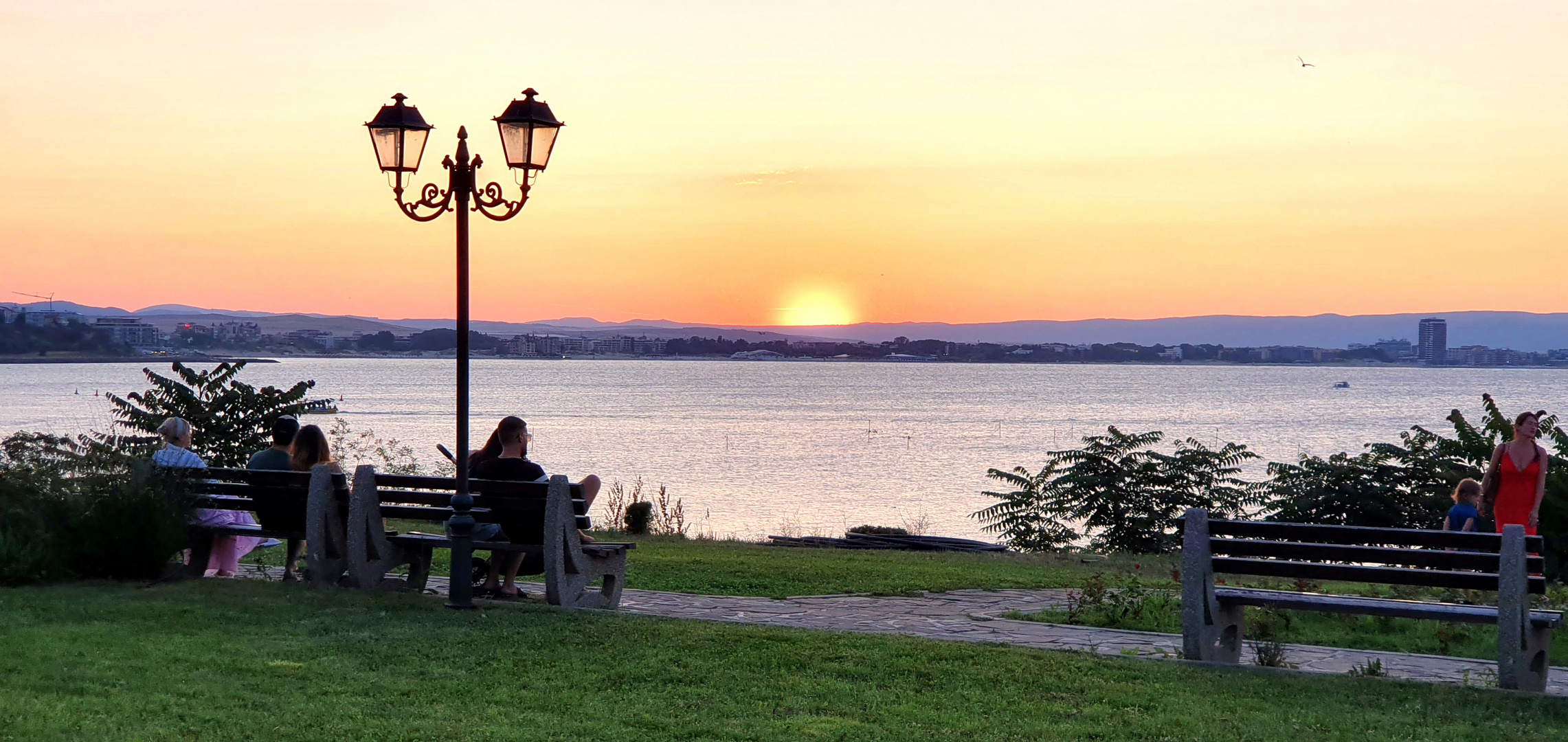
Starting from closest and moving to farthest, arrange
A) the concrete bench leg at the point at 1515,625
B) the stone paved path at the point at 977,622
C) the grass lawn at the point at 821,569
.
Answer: the concrete bench leg at the point at 1515,625 → the stone paved path at the point at 977,622 → the grass lawn at the point at 821,569

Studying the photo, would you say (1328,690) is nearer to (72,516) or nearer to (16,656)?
(16,656)

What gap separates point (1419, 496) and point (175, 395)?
1784 cm

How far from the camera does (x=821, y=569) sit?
13.9 metres

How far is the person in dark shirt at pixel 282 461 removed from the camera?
1073cm

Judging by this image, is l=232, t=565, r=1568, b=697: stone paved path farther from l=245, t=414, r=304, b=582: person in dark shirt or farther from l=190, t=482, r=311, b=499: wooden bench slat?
l=190, t=482, r=311, b=499: wooden bench slat

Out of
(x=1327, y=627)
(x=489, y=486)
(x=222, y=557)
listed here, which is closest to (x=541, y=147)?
(x=489, y=486)

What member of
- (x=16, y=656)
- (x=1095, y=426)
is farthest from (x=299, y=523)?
(x=1095, y=426)

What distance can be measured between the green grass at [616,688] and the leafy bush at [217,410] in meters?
11.5

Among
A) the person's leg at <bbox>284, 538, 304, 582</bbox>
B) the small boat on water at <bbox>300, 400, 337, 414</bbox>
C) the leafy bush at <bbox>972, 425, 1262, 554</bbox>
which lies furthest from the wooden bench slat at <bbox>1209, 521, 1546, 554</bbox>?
the small boat on water at <bbox>300, 400, 337, 414</bbox>

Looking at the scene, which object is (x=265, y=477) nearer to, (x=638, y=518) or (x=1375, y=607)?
(x=1375, y=607)

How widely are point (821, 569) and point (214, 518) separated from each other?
5.84 m

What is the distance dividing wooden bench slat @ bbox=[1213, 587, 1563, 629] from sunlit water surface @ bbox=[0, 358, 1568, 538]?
63.6ft

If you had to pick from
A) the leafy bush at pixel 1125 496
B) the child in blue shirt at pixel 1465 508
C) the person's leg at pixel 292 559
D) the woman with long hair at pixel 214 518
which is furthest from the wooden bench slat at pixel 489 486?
the leafy bush at pixel 1125 496

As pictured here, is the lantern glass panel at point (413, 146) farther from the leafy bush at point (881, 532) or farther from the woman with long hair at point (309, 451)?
the leafy bush at point (881, 532)
